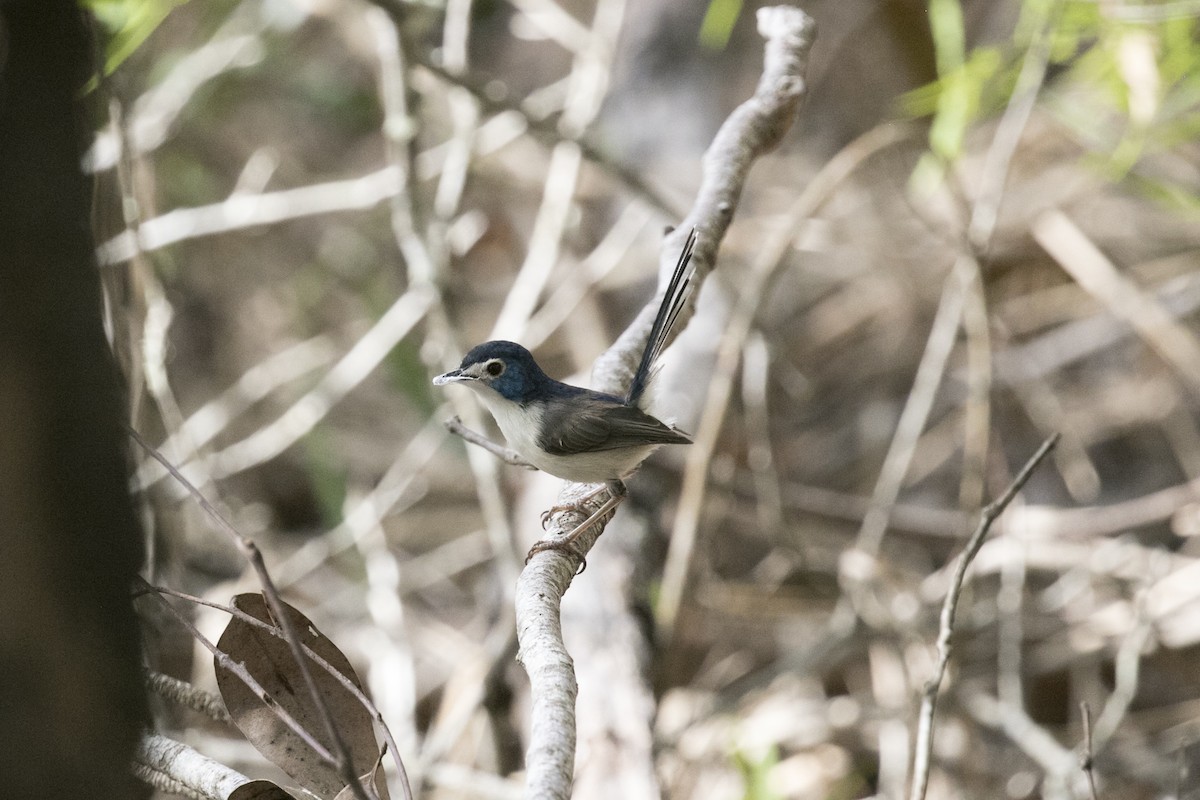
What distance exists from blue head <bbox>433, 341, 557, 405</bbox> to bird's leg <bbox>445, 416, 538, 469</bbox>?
30 centimetres

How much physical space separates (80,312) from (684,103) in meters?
6.65

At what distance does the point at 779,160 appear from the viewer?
8141 millimetres

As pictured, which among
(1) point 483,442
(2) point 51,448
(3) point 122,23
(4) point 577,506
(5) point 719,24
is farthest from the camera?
(5) point 719,24

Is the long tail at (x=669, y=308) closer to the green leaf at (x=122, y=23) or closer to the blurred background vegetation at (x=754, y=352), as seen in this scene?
the blurred background vegetation at (x=754, y=352)

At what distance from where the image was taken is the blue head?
11.2 feet

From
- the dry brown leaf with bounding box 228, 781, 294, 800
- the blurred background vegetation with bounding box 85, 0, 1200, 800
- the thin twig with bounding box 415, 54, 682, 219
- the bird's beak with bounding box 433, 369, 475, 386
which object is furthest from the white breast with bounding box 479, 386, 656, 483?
the thin twig with bounding box 415, 54, 682, 219

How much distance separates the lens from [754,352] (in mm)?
5641

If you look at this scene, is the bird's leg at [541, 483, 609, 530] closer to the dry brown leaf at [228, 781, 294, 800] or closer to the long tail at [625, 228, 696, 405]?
the long tail at [625, 228, 696, 405]

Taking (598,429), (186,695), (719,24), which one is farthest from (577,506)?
(719,24)

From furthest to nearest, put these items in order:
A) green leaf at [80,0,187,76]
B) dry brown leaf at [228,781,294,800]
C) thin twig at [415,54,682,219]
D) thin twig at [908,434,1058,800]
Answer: thin twig at [415,54,682,219] → green leaf at [80,0,187,76] → thin twig at [908,434,1058,800] → dry brown leaf at [228,781,294,800]

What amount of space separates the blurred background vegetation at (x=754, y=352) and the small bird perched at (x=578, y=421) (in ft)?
3.64

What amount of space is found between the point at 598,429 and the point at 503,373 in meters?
0.42

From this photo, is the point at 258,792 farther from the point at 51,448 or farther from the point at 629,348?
the point at 629,348

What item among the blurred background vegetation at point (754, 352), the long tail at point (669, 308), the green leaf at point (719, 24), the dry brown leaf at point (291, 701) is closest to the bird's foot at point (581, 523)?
the long tail at point (669, 308)
